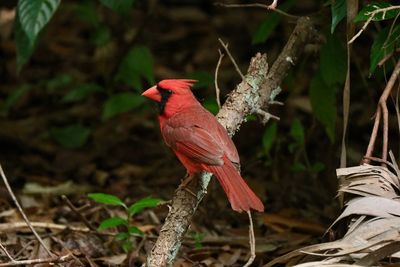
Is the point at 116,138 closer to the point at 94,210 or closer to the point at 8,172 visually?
the point at 8,172

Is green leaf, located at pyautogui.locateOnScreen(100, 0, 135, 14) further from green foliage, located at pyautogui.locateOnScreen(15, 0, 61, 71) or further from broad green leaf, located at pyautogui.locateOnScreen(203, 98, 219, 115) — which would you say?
broad green leaf, located at pyautogui.locateOnScreen(203, 98, 219, 115)

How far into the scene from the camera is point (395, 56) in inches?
128

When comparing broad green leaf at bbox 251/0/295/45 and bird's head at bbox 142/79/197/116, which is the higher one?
broad green leaf at bbox 251/0/295/45

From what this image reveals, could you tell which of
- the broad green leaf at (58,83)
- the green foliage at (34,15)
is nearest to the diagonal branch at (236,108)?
the green foliage at (34,15)

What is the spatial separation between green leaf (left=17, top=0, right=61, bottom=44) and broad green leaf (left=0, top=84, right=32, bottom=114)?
2.17 m

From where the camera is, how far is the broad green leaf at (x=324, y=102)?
3775 millimetres

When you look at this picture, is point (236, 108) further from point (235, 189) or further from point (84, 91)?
point (84, 91)

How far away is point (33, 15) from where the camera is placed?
3428 millimetres

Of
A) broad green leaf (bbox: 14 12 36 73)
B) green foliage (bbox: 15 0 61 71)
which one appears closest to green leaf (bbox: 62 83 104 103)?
broad green leaf (bbox: 14 12 36 73)

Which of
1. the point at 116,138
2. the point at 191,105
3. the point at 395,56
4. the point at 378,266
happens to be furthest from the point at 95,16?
the point at 378,266

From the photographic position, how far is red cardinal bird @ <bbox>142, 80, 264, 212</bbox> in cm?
283

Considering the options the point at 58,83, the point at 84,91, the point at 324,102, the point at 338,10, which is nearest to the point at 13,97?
the point at 58,83

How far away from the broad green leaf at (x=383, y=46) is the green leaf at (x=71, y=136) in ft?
8.56

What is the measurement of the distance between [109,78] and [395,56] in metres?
2.60
